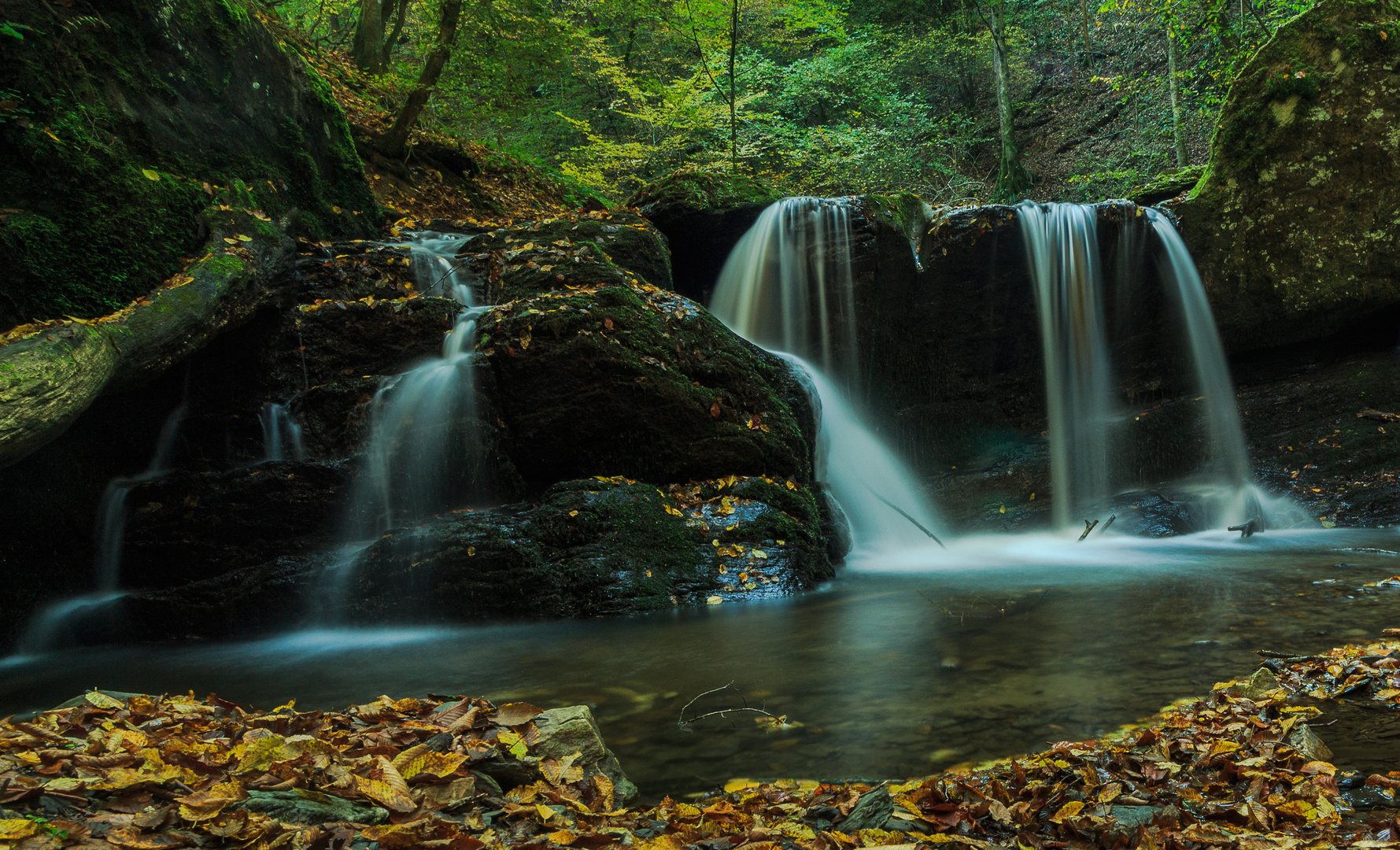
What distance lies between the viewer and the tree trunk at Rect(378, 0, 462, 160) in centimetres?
1059

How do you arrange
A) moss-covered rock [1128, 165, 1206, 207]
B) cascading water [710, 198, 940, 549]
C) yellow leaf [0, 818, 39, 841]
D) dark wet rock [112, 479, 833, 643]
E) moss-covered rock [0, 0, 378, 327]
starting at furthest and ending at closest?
moss-covered rock [1128, 165, 1206, 207] → cascading water [710, 198, 940, 549] → dark wet rock [112, 479, 833, 643] → moss-covered rock [0, 0, 378, 327] → yellow leaf [0, 818, 39, 841]

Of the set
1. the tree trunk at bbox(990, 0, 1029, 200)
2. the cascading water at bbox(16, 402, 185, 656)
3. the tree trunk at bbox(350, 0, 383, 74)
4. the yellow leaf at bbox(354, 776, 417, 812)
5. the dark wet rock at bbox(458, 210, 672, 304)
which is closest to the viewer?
the yellow leaf at bbox(354, 776, 417, 812)

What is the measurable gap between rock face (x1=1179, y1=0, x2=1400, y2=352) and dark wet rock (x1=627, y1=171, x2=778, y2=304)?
6.10 metres

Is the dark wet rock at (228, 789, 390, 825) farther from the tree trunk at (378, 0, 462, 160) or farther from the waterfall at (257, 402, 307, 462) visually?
the tree trunk at (378, 0, 462, 160)

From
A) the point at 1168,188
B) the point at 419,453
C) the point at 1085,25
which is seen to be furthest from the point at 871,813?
the point at 1085,25

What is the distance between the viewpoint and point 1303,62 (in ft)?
33.4

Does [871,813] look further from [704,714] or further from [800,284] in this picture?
[800,284]

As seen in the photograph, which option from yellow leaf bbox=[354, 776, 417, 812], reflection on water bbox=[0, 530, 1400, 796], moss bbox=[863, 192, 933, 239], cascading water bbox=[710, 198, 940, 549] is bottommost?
reflection on water bbox=[0, 530, 1400, 796]

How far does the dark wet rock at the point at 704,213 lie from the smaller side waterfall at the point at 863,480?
2.50 metres

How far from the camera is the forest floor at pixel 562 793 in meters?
1.89

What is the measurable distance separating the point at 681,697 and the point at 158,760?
7.57 ft

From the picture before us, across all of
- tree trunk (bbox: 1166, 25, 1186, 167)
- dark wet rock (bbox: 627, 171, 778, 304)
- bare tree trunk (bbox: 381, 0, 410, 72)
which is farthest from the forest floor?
tree trunk (bbox: 1166, 25, 1186, 167)

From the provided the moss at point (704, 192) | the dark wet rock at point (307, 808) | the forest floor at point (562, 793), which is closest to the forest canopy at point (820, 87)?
the moss at point (704, 192)

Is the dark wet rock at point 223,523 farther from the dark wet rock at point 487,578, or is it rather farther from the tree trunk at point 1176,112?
the tree trunk at point 1176,112
